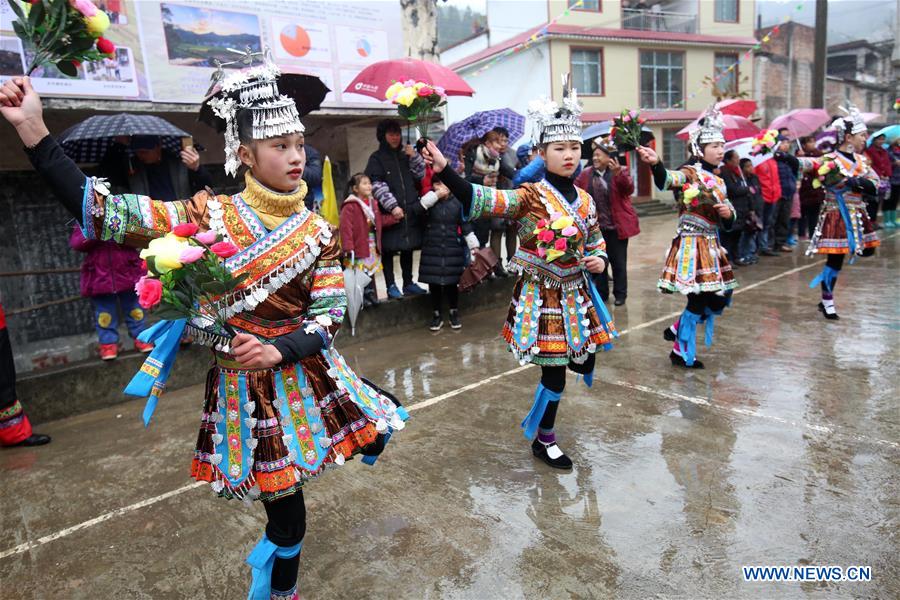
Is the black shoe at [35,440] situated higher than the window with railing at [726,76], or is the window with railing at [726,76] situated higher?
the window with railing at [726,76]

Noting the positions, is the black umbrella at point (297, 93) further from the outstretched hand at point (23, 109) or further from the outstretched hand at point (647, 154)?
the outstretched hand at point (647, 154)

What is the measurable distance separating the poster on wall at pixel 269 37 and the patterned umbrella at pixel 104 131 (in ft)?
5.30

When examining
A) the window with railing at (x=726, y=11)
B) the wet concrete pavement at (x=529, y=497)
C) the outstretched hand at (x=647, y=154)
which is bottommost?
the wet concrete pavement at (x=529, y=497)

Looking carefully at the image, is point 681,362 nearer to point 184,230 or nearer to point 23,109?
point 184,230

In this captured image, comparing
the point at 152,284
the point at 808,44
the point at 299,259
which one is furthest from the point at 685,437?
the point at 808,44

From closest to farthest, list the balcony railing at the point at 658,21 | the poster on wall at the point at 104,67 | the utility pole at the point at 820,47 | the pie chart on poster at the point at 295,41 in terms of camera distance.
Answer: the poster on wall at the point at 104,67
the pie chart on poster at the point at 295,41
the utility pole at the point at 820,47
the balcony railing at the point at 658,21

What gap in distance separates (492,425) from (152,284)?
2.82 metres

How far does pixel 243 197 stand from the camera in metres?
2.17

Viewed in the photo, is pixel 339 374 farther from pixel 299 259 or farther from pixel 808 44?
pixel 808 44

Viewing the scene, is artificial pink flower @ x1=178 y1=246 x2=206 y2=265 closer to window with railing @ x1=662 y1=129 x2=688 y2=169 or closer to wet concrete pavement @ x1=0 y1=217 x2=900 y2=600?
wet concrete pavement @ x1=0 y1=217 x2=900 y2=600

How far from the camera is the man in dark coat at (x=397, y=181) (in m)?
6.38

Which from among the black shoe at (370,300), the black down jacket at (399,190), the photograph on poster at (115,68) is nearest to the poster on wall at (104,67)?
the photograph on poster at (115,68)

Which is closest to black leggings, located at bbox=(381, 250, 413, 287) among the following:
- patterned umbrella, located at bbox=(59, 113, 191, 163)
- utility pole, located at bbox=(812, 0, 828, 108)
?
patterned umbrella, located at bbox=(59, 113, 191, 163)

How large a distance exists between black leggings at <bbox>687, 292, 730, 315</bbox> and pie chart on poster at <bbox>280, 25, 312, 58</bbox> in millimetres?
5631
